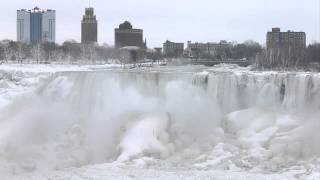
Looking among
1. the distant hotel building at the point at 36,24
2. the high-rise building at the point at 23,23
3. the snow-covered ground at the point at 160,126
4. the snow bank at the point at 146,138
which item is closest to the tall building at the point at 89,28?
the distant hotel building at the point at 36,24

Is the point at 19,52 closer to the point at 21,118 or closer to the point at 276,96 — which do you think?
the point at 21,118

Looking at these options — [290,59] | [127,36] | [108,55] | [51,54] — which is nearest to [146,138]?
[290,59]

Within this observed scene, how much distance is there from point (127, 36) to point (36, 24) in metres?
32.8

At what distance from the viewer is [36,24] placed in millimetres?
186500

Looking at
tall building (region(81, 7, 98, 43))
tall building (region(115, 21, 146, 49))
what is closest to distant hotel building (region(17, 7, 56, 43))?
tall building (region(81, 7, 98, 43))

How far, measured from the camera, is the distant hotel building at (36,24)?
612 feet

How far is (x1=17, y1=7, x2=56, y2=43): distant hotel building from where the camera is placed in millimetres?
186500

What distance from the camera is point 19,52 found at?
9831 centimetres

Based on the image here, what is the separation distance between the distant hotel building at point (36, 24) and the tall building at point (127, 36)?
24.2 metres

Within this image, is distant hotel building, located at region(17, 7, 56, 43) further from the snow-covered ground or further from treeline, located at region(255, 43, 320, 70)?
the snow-covered ground

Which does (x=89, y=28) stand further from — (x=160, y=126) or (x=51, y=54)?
(x=160, y=126)

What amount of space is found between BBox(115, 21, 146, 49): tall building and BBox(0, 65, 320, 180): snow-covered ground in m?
117

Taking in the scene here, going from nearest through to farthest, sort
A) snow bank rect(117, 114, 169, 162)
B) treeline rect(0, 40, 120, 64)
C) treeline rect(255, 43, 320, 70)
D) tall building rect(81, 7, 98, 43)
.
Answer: snow bank rect(117, 114, 169, 162), treeline rect(255, 43, 320, 70), treeline rect(0, 40, 120, 64), tall building rect(81, 7, 98, 43)

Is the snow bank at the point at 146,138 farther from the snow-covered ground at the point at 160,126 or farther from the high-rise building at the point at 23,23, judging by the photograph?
the high-rise building at the point at 23,23
